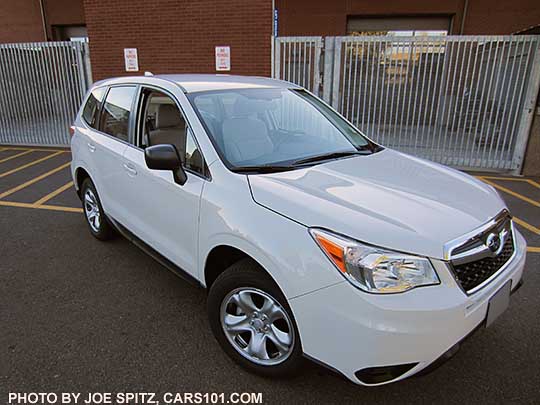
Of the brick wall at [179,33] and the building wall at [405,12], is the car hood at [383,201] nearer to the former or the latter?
the brick wall at [179,33]

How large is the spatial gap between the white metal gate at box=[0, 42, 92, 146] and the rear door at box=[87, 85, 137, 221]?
657 centimetres

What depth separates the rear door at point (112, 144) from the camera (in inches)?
133

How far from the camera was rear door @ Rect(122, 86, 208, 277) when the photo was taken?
8.44ft

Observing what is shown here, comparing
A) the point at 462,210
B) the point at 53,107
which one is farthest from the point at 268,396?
the point at 53,107

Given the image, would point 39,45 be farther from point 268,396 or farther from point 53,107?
point 268,396

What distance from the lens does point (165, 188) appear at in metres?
2.75

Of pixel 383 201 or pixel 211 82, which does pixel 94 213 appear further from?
pixel 383 201

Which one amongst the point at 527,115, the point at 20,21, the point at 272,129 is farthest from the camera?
the point at 20,21

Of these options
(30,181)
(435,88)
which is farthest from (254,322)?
(435,88)

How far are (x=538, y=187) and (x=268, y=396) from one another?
638cm

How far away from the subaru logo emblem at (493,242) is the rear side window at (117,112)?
108 inches

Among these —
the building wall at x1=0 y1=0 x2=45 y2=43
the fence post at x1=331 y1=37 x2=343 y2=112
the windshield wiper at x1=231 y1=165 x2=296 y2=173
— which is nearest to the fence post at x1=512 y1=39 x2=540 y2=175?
the fence post at x1=331 y1=37 x2=343 y2=112

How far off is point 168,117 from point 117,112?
840 mm

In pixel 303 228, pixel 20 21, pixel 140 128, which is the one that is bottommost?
pixel 303 228
